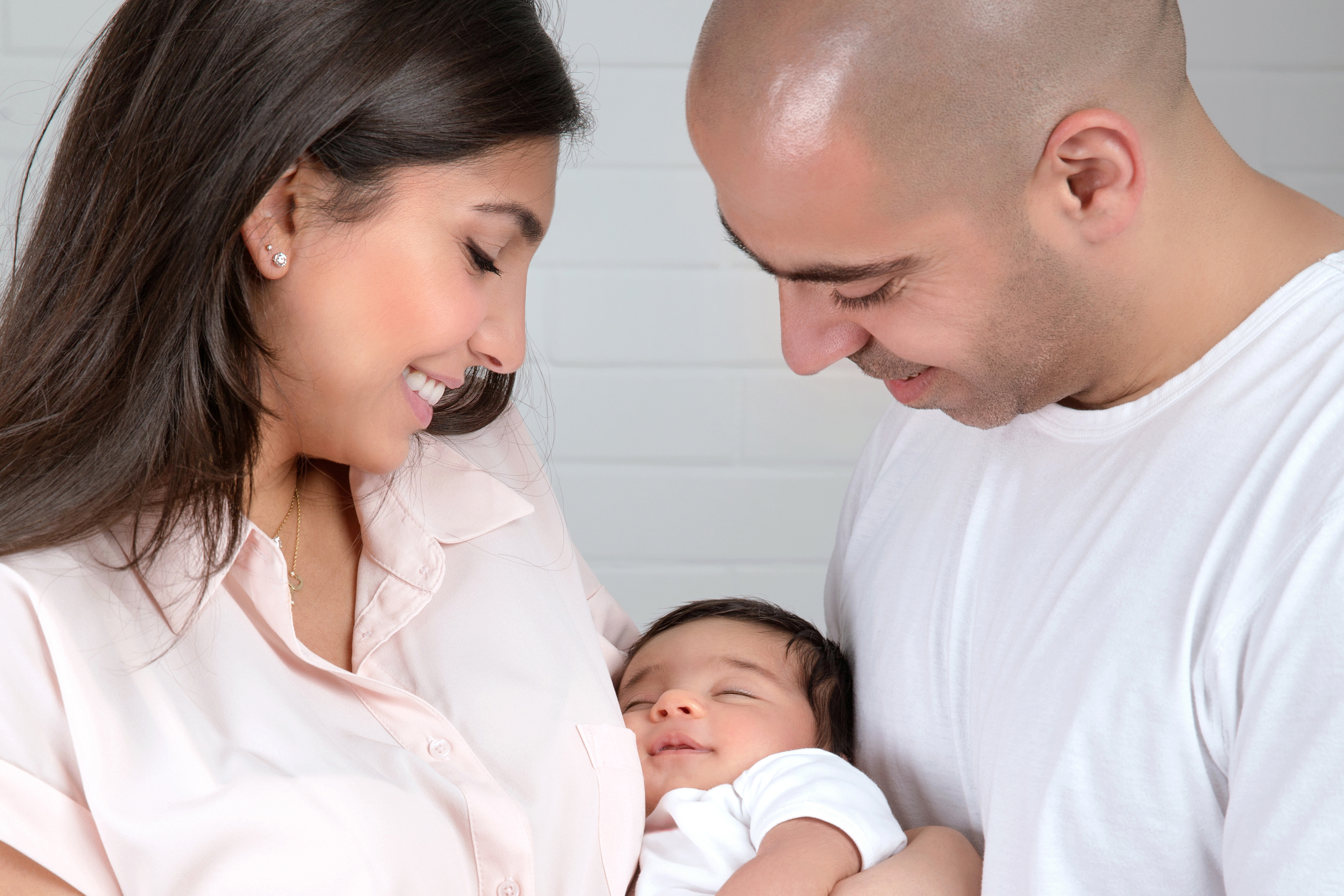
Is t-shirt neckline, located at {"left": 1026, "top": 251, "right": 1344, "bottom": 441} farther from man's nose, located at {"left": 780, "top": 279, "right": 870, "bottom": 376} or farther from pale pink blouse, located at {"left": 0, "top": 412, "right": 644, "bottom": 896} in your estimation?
pale pink blouse, located at {"left": 0, "top": 412, "right": 644, "bottom": 896}

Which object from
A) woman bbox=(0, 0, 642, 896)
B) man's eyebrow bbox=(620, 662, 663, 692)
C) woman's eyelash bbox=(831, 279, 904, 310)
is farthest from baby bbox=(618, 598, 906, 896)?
woman's eyelash bbox=(831, 279, 904, 310)

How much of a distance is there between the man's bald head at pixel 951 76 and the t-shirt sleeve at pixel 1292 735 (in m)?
0.44

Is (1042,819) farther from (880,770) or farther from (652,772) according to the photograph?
(652,772)

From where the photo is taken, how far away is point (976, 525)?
54.5 inches

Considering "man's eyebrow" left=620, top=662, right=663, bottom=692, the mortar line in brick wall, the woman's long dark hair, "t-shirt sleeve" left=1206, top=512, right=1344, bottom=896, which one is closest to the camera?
"t-shirt sleeve" left=1206, top=512, right=1344, bottom=896

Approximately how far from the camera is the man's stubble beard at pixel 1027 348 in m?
1.16

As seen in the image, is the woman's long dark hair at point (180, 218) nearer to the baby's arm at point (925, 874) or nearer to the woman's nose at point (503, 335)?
the woman's nose at point (503, 335)

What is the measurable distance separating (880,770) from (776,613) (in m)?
0.34

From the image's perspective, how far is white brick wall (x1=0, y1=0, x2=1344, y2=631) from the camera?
236cm

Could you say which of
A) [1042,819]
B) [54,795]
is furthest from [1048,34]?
[54,795]

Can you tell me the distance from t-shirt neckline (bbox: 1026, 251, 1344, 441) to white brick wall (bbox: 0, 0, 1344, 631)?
4.27ft

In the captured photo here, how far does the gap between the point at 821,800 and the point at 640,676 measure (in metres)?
0.41

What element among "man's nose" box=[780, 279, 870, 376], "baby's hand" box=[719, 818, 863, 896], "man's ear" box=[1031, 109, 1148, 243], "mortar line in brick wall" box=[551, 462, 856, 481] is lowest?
"mortar line in brick wall" box=[551, 462, 856, 481]

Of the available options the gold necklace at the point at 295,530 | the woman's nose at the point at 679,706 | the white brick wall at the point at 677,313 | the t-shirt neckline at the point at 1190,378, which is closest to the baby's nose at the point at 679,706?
the woman's nose at the point at 679,706
